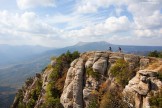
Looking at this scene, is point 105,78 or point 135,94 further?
point 105,78

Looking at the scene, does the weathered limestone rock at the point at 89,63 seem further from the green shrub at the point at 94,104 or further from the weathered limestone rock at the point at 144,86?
the weathered limestone rock at the point at 144,86

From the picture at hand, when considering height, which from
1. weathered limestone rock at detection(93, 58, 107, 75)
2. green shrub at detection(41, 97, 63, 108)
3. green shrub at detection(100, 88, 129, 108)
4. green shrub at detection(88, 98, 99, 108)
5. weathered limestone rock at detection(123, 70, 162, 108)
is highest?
weathered limestone rock at detection(93, 58, 107, 75)

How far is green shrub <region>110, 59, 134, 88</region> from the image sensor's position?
216 ft

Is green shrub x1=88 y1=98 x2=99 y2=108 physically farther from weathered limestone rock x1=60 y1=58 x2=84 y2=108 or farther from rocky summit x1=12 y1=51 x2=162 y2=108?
weathered limestone rock x1=60 y1=58 x2=84 y2=108

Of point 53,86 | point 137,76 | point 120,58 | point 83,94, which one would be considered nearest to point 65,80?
point 53,86

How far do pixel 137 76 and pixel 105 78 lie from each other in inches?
451

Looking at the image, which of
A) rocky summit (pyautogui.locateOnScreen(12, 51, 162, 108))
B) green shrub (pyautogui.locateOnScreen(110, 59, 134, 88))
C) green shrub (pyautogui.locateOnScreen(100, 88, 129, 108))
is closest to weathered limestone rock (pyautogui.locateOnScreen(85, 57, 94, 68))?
rocky summit (pyautogui.locateOnScreen(12, 51, 162, 108))

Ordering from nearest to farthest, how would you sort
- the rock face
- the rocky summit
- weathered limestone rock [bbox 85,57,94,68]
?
the rocky summit < the rock face < weathered limestone rock [bbox 85,57,94,68]

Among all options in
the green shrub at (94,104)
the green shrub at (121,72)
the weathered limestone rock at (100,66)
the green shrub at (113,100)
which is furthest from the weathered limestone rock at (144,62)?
the green shrub at (94,104)

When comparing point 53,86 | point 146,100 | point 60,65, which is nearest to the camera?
point 146,100

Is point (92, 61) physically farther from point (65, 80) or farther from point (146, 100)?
point (146, 100)

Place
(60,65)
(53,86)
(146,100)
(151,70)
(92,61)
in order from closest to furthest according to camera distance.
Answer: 1. (146,100)
2. (151,70)
3. (92,61)
4. (53,86)
5. (60,65)

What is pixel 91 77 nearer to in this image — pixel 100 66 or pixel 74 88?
pixel 100 66

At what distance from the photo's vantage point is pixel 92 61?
7581cm
